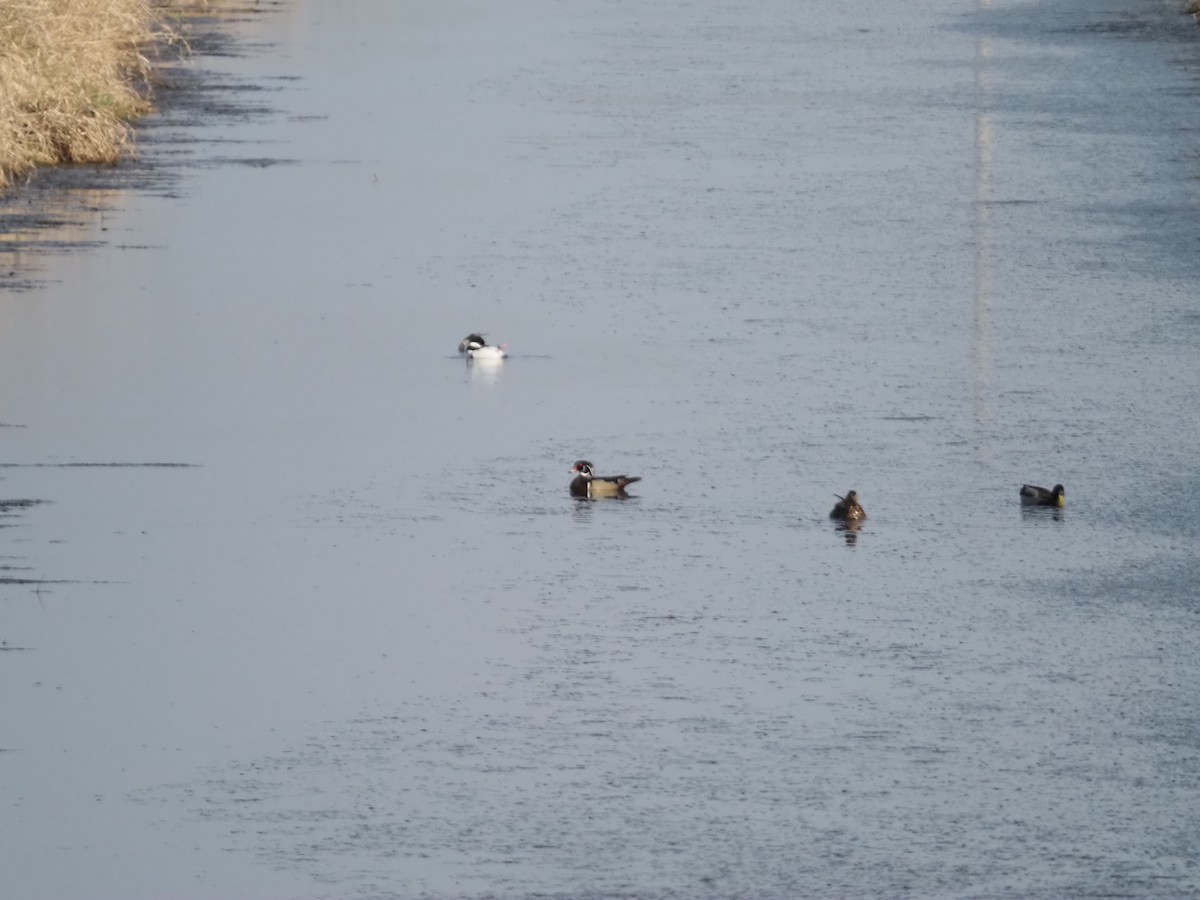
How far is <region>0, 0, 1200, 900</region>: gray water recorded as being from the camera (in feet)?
25.5

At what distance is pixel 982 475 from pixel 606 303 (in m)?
4.36

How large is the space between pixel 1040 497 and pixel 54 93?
37.4 ft

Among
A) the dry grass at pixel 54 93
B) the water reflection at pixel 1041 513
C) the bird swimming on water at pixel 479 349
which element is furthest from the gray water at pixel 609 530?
the dry grass at pixel 54 93

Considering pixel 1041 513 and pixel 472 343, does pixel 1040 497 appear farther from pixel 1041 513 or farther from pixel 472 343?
pixel 472 343

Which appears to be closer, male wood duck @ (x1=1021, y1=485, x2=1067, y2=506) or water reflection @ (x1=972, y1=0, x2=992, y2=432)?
male wood duck @ (x1=1021, y1=485, x2=1067, y2=506)

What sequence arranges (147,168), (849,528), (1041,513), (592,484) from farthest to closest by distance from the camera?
(147,168)
(592,484)
(1041,513)
(849,528)

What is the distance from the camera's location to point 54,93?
2042cm

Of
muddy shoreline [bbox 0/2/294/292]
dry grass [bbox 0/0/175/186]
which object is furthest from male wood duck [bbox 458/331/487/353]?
dry grass [bbox 0/0/175/186]

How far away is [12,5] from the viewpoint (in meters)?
21.3

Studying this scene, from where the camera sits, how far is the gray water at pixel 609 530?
7781 millimetres

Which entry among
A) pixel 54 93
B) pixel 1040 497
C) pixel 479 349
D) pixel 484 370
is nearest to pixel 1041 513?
pixel 1040 497

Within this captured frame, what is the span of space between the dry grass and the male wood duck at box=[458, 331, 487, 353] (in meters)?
6.44

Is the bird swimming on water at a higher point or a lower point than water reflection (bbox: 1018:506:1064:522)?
higher

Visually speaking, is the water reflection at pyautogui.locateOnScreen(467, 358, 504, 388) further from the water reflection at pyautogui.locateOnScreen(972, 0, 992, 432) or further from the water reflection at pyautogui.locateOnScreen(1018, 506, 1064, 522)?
the water reflection at pyautogui.locateOnScreen(1018, 506, 1064, 522)
